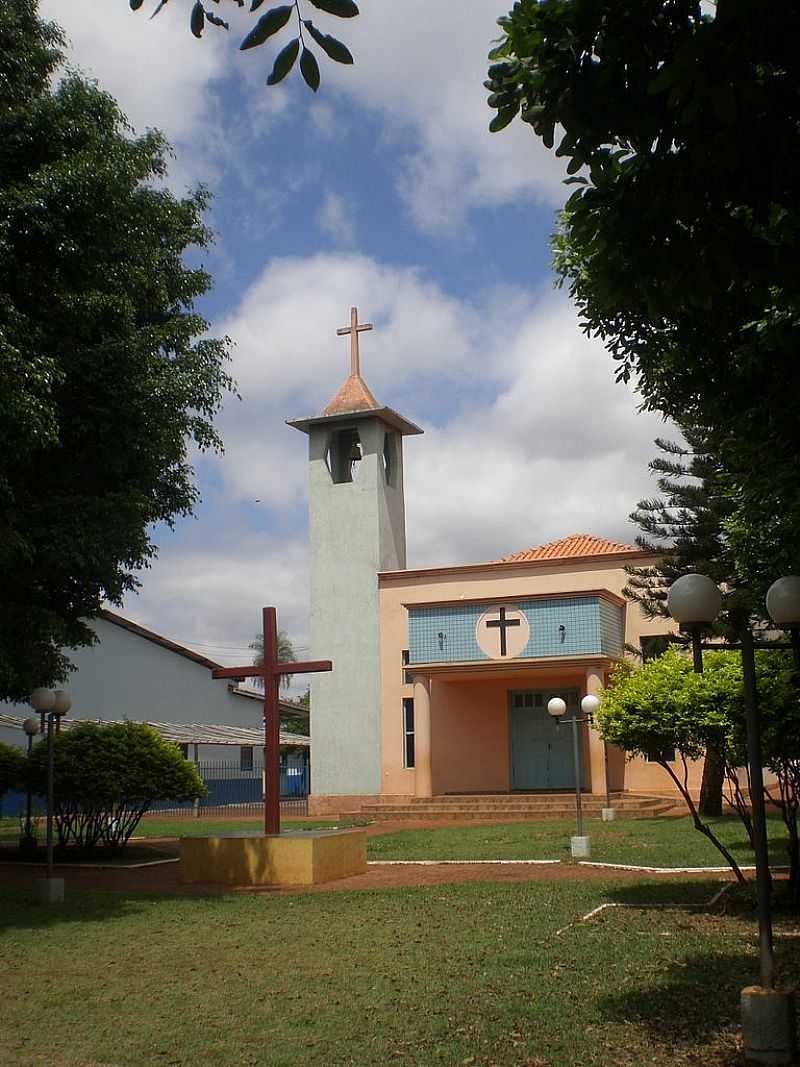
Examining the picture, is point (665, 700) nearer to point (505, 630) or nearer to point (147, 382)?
point (147, 382)

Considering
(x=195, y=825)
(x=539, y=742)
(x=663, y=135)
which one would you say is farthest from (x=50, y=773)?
(x=539, y=742)

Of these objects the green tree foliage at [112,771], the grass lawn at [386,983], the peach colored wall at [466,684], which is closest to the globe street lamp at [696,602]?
the grass lawn at [386,983]

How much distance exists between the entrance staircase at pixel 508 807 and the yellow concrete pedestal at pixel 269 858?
32.4 feet

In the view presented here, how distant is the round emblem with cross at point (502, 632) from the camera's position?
81.9ft

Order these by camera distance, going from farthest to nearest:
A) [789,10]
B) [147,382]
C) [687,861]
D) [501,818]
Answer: [501,818]
[687,861]
[147,382]
[789,10]

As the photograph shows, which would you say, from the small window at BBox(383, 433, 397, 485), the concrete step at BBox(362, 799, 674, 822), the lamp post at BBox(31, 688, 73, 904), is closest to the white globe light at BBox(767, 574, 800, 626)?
the lamp post at BBox(31, 688, 73, 904)

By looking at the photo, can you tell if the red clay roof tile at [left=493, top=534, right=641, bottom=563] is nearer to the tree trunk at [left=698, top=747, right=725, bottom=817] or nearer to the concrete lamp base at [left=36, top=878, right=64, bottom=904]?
the tree trunk at [left=698, top=747, right=725, bottom=817]

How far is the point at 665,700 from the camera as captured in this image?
959 centimetres

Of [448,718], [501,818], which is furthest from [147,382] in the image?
[448,718]

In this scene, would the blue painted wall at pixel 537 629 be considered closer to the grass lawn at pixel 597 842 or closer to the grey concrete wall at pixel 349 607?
the grey concrete wall at pixel 349 607

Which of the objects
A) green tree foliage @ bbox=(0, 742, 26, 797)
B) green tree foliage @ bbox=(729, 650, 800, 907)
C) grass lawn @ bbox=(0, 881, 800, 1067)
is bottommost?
grass lawn @ bbox=(0, 881, 800, 1067)

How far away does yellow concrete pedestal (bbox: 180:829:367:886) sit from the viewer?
12.9m

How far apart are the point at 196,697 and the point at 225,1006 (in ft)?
116

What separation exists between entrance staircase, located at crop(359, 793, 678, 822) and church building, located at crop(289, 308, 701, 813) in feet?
1.82
